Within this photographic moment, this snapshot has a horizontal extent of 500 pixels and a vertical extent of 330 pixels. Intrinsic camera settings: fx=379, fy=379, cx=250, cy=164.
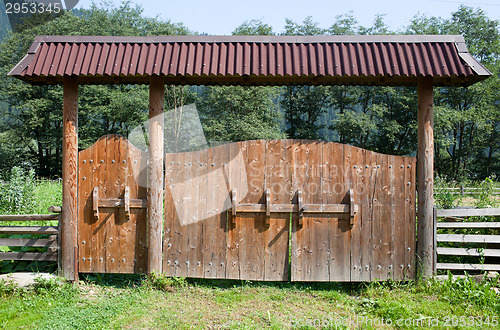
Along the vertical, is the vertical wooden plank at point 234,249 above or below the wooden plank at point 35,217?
below

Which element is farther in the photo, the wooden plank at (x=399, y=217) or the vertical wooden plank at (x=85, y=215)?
the vertical wooden plank at (x=85, y=215)

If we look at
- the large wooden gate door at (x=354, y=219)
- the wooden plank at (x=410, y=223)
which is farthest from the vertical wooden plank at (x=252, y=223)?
the wooden plank at (x=410, y=223)

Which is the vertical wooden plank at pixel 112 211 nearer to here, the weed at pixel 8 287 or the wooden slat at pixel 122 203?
the wooden slat at pixel 122 203

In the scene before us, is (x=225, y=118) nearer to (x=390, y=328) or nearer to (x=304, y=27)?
(x=304, y=27)

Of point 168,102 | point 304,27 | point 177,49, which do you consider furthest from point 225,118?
point 177,49

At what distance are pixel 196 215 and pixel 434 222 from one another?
331 cm

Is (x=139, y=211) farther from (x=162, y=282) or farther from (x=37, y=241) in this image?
(x=37, y=241)

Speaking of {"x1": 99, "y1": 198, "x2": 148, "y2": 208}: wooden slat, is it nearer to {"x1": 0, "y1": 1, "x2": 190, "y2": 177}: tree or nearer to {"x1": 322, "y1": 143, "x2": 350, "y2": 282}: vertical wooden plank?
{"x1": 322, "y1": 143, "x2": 350, "y2": 282}: vertical wooden plank

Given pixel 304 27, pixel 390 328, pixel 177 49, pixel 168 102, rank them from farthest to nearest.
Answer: pixel 304 27
pixel 168 102
pixel 177 49
pixel 390 328

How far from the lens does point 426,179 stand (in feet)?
17.0

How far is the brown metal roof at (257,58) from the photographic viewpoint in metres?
4.97

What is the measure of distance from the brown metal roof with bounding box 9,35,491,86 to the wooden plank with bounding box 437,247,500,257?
2.37 m

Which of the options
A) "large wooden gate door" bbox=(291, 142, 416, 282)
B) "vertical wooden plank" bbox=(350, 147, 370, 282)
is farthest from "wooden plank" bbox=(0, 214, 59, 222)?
"vertical wooden plank" bbox=(350, 147, 370, 282)

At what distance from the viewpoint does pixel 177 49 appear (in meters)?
5.22
